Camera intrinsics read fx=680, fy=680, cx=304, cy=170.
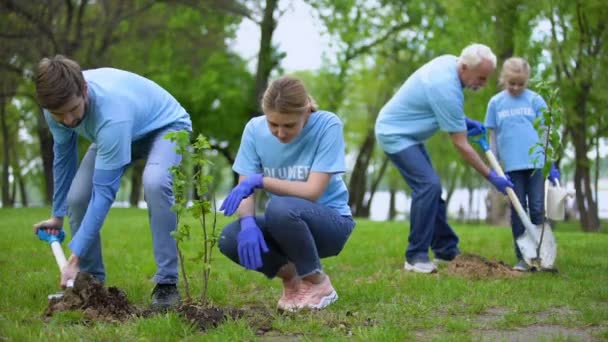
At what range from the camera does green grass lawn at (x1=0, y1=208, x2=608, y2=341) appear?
320 centimetres

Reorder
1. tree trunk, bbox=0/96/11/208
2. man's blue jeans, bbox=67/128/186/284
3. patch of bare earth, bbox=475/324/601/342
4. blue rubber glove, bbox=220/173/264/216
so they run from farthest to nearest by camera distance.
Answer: tree trunk, bbox=0/96/11/208, man's blue jeans, bbox=67/128/186/284, blue rubber glove, bbox=220/173/264/216, patch of bare earth, bbox=475/324/601/342

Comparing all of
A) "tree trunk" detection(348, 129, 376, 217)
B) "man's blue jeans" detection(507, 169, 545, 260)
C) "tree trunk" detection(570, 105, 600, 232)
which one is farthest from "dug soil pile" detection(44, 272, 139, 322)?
"tree trunk" detection(348, 129, 376, 217)

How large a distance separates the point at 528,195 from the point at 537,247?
57 centimetres

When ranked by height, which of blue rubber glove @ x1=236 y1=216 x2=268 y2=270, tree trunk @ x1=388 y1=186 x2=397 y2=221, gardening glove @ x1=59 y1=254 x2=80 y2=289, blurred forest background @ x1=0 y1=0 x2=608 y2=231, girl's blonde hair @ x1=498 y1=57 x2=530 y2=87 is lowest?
tree trunk @ x1=388 y1=186 x2=397 y2=221

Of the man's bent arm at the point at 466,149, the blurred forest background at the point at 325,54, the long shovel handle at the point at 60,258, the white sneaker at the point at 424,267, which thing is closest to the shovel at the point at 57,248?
the long shovel handle at the point at 60,258

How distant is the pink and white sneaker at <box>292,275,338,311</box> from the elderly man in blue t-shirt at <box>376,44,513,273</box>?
1.59m

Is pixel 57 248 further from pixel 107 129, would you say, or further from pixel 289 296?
pixel 289 296

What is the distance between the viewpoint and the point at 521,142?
5.74 meters

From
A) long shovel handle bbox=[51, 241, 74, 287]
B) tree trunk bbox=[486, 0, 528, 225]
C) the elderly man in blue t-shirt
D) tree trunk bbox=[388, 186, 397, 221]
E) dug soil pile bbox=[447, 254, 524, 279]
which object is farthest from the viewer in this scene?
tree trunk bbox=[388, 186, 397, 221]

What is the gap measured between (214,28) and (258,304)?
71.3 ft

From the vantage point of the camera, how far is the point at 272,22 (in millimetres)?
22031

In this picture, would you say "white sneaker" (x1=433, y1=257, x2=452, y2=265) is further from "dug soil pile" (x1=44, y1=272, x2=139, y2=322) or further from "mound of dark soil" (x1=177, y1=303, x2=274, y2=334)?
"dug soil pile" (x1=44, y1=272, x2=139, y2=322)

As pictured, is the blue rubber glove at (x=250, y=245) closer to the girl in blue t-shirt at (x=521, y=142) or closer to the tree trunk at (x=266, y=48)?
the girl in blue t-shirt at (x=521, y=142)

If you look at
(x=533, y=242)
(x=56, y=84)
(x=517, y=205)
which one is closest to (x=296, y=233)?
(x=56, y=84)
